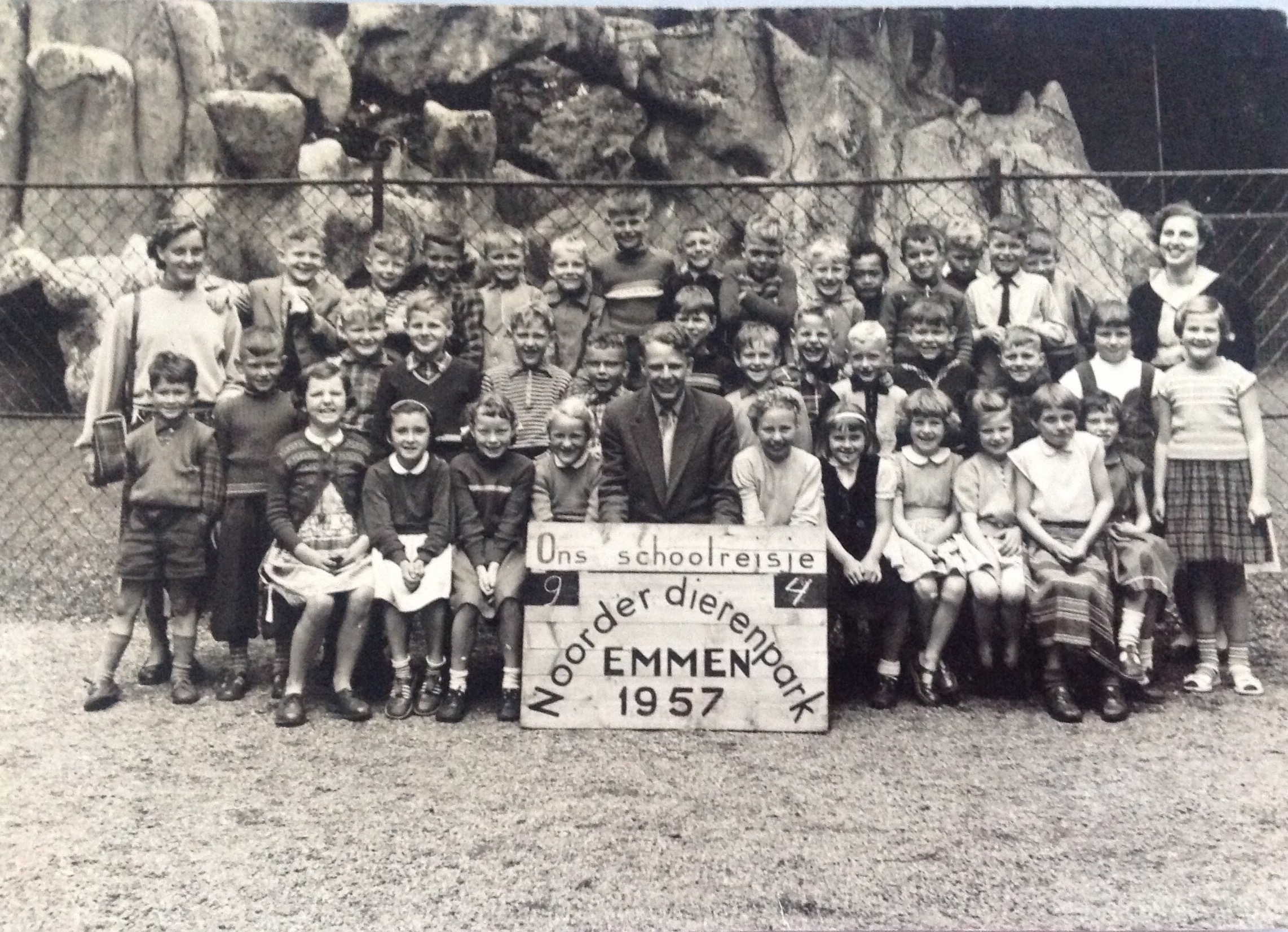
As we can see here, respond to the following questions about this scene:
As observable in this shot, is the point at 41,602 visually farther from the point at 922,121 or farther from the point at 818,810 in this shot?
the point at 922,121

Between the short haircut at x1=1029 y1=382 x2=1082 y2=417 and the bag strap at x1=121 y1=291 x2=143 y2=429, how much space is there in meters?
2.50

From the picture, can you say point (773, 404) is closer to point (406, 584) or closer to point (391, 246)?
point (406, 584)

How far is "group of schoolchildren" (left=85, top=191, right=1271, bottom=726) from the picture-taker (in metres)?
2.81

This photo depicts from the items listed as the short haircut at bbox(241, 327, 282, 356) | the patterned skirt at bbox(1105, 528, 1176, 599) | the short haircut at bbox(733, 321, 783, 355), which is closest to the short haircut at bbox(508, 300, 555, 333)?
the short haircut at bbox(733, 321, 783, 355)

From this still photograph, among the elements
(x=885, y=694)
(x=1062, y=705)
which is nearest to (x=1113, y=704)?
(x=1062, y=705)

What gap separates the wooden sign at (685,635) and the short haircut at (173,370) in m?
1.11

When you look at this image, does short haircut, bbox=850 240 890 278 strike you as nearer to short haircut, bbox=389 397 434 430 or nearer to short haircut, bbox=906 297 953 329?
short haircut, bbox=906 297 953 329

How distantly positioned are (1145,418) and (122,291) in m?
3.31

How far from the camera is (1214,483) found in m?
2.99

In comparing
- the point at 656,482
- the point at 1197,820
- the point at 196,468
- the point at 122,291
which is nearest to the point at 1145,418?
the point at 1197,820

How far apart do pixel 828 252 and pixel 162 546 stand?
2048 mm

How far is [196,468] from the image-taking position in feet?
9.46

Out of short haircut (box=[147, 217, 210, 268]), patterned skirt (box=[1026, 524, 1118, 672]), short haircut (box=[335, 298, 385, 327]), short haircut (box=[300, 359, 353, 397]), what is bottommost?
patterned skirt (box=[1026, 524, 1118, 672])

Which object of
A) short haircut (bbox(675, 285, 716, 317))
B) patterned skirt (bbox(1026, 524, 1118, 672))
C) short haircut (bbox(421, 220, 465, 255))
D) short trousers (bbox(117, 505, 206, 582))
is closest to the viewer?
patterned skirt (bbox(1026, 524, 1118, 672))
